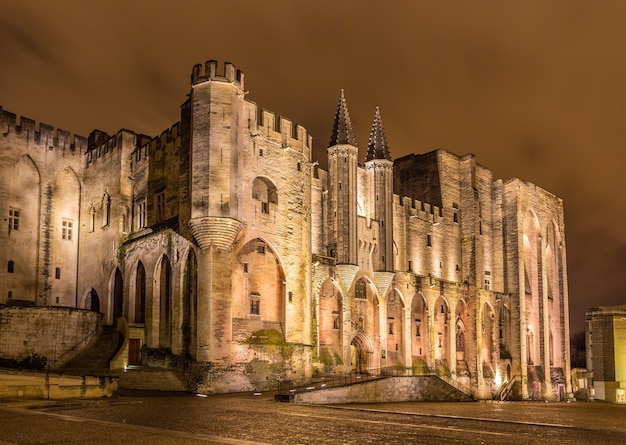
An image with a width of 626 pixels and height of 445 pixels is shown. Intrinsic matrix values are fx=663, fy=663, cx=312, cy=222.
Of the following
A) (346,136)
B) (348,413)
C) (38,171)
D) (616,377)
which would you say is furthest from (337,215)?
(616,377)

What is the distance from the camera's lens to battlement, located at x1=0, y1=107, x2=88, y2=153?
37784 millimetres

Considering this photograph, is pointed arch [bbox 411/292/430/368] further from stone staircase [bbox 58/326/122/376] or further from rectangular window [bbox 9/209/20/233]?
rectangular window [bbox 9/209/20/233]

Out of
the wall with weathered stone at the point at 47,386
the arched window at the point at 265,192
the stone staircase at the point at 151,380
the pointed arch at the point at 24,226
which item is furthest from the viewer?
the pointed arch at the point at 24,226

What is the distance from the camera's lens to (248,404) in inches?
875

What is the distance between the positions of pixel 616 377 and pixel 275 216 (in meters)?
37.4

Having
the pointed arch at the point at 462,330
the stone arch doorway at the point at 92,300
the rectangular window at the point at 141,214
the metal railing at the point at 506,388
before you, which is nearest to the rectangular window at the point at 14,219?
the stone arch doorway at the point at 92,300

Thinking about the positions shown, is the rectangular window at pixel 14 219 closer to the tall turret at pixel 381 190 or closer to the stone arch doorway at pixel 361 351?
the stone arch doorway at pixel 361 351

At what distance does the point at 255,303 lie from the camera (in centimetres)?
3303

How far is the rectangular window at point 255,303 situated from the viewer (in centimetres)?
3281

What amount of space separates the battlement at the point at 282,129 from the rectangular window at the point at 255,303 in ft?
27.2

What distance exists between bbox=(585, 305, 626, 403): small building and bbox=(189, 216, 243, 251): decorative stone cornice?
1581 inches

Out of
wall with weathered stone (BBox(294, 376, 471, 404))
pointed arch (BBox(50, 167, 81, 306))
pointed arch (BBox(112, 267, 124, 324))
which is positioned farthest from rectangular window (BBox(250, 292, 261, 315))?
pointed arch (BBox(50, 167, 81, 306))

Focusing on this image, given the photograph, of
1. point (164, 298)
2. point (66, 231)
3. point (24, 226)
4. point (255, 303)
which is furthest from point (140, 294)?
point (24, 226)

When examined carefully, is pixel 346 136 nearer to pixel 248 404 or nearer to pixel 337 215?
pixel 337 215
